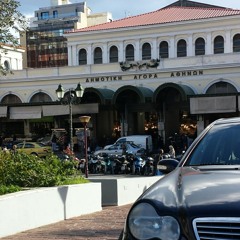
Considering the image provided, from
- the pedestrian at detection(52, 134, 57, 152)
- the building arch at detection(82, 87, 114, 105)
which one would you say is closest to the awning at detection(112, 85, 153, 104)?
the building arch at detection(82, 87, 114, 105)

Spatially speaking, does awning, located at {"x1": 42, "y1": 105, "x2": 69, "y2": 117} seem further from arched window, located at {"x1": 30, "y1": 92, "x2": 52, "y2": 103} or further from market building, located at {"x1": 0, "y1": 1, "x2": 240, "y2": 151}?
arched window, located at {"x1": 30, "y1": 92, "x2": 52, "y2": 103}

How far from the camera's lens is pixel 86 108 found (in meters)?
38.5

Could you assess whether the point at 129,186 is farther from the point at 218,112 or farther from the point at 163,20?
the point at 163,20

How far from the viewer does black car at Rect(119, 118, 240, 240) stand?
3115mm

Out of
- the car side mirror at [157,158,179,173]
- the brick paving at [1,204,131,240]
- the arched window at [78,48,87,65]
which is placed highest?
the arched window at [78,48,87,65]

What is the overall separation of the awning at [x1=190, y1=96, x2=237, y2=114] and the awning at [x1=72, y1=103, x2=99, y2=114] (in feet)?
23.9

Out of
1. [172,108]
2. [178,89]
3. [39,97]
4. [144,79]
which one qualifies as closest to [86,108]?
[144,79]

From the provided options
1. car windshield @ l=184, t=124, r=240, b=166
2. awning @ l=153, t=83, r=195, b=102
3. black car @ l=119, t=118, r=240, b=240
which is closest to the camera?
black car @ l=119, t=118, r=240, b=240

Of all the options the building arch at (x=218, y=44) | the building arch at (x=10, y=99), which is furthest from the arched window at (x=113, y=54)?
the building arch at (x=10, y=99)

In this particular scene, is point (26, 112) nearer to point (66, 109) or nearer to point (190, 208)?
point (66, 109)

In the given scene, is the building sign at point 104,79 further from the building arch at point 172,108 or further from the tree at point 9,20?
the tree at point 9,20

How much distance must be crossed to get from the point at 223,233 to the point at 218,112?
108 ft

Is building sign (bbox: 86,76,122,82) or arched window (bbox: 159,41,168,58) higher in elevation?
arched window (bbox: 159,41,168,58)

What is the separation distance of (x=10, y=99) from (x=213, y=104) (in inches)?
723
